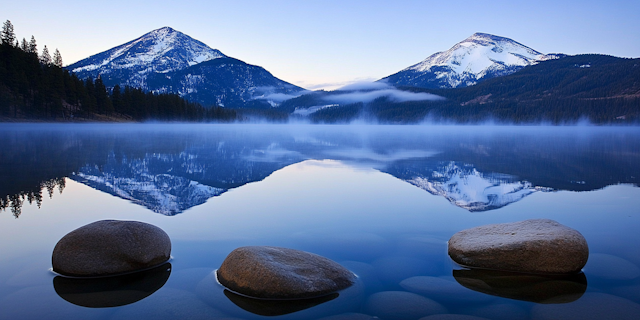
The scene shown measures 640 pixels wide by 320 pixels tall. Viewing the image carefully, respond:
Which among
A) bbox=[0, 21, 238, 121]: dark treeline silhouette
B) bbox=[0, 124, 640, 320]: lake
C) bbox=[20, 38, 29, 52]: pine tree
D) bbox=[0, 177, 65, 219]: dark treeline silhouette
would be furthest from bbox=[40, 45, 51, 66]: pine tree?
bbox=[0, 177, 65, 219]: dark treeline silhouette

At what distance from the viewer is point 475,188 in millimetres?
13977

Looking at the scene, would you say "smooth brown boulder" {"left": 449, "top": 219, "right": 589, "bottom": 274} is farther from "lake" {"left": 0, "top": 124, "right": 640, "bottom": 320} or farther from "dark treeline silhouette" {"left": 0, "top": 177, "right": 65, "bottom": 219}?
"dark treeline silhouette" {"left": 0, "top": 177, "right": 65, "bottom": 219}

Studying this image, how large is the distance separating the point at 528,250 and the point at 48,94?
93.2 meters

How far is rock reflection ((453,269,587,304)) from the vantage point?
558 centimetres

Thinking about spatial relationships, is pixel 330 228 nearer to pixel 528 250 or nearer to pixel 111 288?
pixel 528 250

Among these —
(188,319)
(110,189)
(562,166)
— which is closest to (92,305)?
(188,319)

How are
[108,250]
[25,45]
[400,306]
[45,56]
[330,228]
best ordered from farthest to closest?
[45,56] < [25,45] < [330,228] < [108,250] < [400,306]

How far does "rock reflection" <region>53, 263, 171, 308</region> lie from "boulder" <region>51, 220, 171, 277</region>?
5.6 inches

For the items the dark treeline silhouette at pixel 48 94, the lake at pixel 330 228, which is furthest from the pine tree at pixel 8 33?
the lake at pixel 330 228

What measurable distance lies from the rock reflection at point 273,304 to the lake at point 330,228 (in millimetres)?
26

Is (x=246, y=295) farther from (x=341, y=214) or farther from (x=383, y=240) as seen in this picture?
(x=341, y=214)

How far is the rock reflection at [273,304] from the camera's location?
5105 millimetres

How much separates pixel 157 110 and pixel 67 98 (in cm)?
2948

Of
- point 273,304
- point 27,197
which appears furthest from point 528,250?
point 27,197
